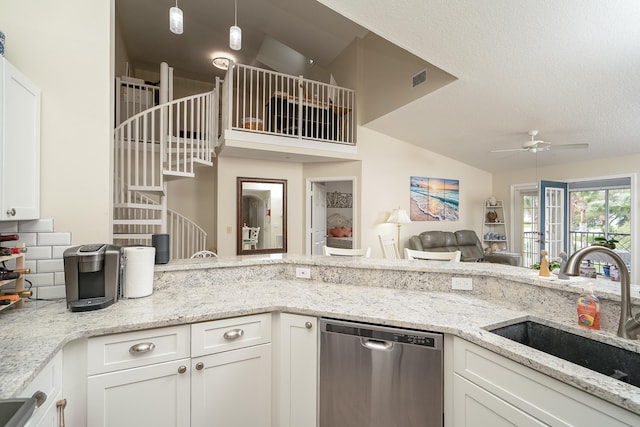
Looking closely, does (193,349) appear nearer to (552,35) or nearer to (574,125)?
(552,35)

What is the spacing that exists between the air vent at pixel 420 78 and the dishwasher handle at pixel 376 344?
3.56 meters

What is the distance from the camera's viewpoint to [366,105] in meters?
5.18

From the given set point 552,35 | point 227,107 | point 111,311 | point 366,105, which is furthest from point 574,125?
point 111,311

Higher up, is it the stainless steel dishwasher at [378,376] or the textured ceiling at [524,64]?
the textured ceiling at [524,64]

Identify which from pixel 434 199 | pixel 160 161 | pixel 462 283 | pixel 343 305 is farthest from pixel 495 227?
pixel 160 161

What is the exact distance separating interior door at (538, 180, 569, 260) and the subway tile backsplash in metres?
6.38

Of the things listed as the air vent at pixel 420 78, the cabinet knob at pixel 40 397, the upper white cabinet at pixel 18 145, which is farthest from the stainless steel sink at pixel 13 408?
the air vent at pixel 420 78

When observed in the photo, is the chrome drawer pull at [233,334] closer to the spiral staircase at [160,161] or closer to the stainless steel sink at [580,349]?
the stainless steel sink at [580,349]

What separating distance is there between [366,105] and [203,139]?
276cm

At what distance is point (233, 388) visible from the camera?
5.03 feet

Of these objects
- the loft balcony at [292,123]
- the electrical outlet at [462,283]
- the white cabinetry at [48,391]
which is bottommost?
the white cabinetry at [48,391]

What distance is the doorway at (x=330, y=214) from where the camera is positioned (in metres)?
5.52

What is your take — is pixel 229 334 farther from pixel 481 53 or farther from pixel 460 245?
pixel 460 245

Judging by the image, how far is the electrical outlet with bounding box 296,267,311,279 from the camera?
7.27 ft
